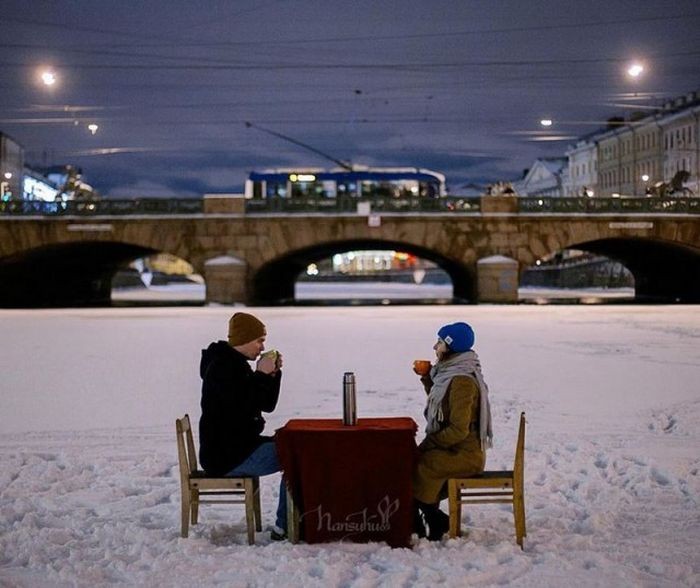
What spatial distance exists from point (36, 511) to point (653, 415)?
735cm

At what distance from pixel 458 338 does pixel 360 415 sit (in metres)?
5.86

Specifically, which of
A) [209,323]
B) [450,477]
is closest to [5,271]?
[209,323]

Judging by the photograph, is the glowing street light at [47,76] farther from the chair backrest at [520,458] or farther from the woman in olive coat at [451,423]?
the chair backrest at [520,458]

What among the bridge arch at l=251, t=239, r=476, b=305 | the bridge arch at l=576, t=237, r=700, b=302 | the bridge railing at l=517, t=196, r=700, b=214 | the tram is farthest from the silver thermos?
the bridge arch at l=576, t=237, r=700, b=302

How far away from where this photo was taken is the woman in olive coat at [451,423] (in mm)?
6613

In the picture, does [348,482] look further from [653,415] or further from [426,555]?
[653,415]

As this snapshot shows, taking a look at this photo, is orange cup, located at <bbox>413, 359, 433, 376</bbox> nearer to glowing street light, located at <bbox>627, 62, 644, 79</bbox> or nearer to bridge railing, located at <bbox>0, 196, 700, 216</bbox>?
glowing street light, located at <bbox>627, 62, 644, 79</bbox>

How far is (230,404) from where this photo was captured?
6695mm

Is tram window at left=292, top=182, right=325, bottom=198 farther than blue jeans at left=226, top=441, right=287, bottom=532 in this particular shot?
Yes

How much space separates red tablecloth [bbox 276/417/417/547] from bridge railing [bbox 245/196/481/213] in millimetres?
40168

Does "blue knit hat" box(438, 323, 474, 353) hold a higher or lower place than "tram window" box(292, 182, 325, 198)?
lower

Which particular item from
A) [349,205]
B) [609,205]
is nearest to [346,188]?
[349,205]

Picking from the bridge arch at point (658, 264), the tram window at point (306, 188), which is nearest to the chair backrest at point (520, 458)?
the bridge arch at point (658, 264)

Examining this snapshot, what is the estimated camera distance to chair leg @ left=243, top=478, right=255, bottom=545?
264 inches
